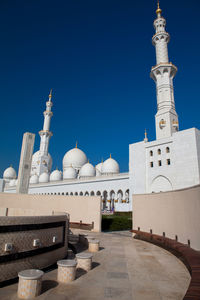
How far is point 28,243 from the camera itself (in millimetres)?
5055

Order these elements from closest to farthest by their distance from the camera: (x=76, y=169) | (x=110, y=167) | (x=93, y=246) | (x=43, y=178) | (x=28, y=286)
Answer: (x=28, y=286)
(x=93, y=246)
(x=110, y=167)
(x=43, y=178)
(x=76, y=169)

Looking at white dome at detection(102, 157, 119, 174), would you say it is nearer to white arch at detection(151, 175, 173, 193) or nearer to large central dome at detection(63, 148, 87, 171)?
large central dome at detection(63, 148, 87, 171)

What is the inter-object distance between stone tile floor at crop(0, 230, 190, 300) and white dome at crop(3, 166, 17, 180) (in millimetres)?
Answer: 60835

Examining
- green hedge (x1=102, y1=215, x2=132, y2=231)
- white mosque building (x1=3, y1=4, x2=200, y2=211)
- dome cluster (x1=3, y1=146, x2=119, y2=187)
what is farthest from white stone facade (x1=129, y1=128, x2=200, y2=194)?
dome cluster (x1=3, y1=146, x2=119, y2=187)

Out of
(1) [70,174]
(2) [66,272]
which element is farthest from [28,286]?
(1) [70,174]

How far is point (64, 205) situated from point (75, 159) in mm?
34653

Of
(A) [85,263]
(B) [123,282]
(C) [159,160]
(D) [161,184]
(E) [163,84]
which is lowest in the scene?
(B) [123,282]

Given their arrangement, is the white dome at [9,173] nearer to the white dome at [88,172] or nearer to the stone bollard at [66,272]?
the white dome at [88,172]

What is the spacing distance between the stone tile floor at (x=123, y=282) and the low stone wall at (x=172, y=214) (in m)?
1.48

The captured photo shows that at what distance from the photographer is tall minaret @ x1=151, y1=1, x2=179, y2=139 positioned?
94.2 ft

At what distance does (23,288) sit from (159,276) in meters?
3.36

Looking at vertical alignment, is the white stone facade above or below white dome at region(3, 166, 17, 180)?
below

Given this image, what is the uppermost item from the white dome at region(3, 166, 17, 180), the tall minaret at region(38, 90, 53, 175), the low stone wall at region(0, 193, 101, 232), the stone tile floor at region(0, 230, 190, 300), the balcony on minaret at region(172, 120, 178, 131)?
the tall minaret at region(38, 90, 53, 175)

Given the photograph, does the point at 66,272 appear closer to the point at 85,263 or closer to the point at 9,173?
the point at 85,263
